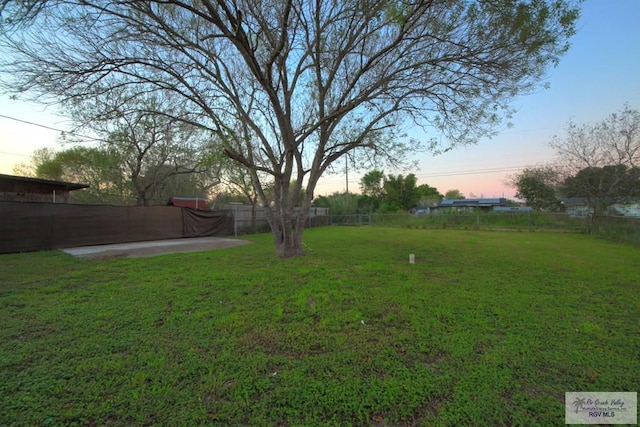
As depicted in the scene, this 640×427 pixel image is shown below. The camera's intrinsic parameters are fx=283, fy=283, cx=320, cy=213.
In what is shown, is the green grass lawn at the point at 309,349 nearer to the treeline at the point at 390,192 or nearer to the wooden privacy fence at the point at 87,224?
the wooden privacy fence at the point at 87,224

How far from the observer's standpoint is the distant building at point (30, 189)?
9422 millimetres

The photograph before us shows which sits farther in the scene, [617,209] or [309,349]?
[617,209]

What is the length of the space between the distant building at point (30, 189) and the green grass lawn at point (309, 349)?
22.4 ft

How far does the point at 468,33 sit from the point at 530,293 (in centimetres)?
457

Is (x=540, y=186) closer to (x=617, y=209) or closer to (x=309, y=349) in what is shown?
(x=617, y=209)

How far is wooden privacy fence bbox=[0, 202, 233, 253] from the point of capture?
765cm

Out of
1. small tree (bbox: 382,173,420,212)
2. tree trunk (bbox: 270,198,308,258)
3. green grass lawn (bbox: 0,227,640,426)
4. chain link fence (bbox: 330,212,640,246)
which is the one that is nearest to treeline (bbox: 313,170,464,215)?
small tree (bbox: 382,173,420,212)

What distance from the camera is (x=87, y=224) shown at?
9.35 meters

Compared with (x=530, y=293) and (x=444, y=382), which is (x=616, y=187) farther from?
(x=444, y=382)

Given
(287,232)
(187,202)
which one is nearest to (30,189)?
(287,232)

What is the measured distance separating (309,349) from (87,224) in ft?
33.7

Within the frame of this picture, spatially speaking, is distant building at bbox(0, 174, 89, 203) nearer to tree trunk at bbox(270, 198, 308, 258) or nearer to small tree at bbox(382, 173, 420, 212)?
tree trunk at bbox(270, 198, 308, 258)

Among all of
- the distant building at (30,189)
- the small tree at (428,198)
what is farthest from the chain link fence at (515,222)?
the small tree at (428,198)

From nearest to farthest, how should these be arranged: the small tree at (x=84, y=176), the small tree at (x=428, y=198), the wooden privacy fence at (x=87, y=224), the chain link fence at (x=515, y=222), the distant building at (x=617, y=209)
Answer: the wooden privacy fence at (x=87, y=224), the chain link fence at (x=515, y=222), the distant building at (x=617, y=209), the small tree at (x=84, y=176), the small tree at (x=428, y=198)
